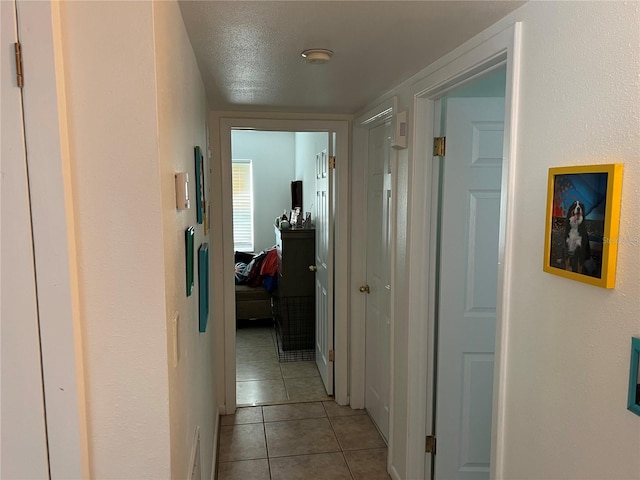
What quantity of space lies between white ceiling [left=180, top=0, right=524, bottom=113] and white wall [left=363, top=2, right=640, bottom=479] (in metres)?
0.19

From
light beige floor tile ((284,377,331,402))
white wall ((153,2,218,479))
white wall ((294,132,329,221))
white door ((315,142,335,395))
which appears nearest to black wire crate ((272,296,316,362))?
white door ((315,142,335,395))

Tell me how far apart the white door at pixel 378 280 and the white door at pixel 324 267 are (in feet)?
1.11

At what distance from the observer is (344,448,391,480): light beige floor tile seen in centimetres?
277

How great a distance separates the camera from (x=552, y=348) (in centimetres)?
133

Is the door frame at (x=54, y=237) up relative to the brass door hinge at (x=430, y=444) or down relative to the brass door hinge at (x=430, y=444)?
up

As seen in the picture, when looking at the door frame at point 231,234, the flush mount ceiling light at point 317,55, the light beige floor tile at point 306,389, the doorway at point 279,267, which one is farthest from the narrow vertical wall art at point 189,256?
the light beige floor tile at point 306,389

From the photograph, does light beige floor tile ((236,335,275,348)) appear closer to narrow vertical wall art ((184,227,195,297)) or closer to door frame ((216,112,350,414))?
door frame ((216,112,350,414))

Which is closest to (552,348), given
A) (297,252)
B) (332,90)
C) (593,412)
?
(593,412)

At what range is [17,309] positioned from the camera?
1.11m

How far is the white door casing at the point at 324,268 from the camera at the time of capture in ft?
11.8

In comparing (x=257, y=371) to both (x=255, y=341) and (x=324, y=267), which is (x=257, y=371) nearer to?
(x=255, y=341)

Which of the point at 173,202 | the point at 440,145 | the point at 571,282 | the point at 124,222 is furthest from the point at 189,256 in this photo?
the point at 440,145

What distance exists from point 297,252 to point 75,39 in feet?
11.8

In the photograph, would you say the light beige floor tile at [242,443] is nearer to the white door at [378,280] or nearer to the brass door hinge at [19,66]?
the white door at [378,280]
